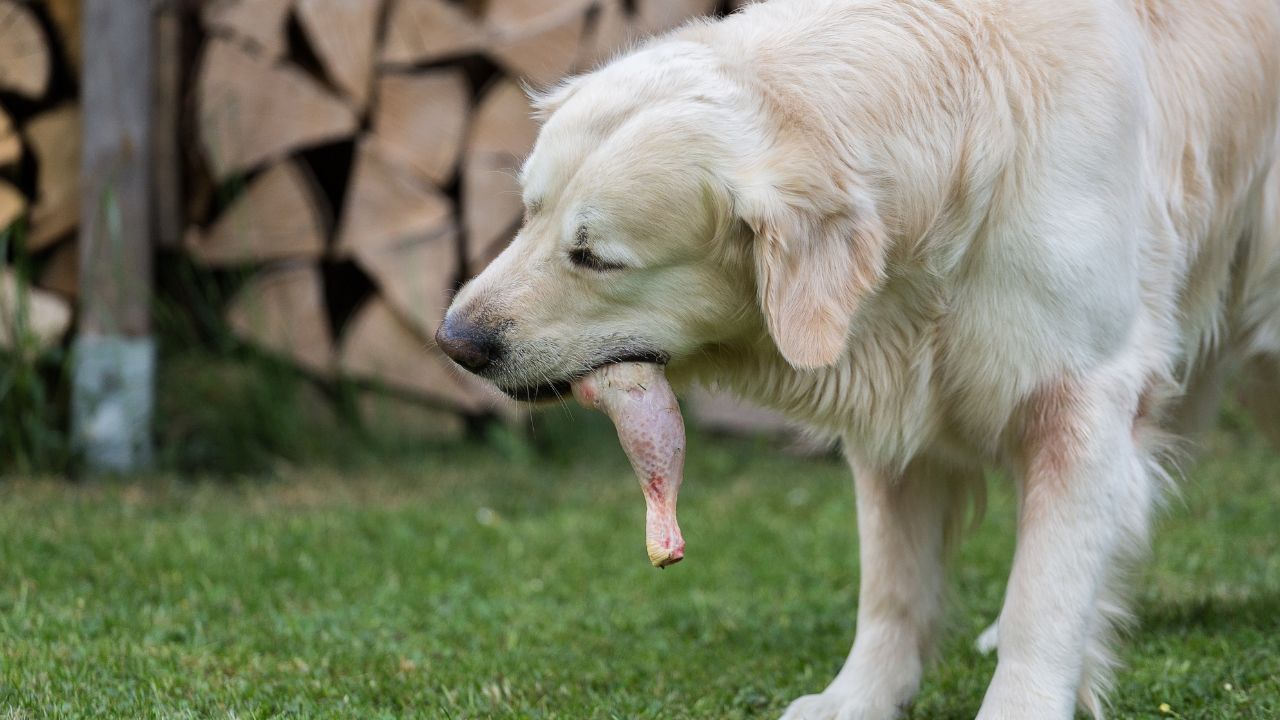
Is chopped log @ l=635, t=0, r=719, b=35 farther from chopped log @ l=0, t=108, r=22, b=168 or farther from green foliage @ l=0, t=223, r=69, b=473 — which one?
green foliage @ l=0, t=223, r=69, b=473

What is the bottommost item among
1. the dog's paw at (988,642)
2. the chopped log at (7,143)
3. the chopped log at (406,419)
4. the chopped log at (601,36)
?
the chopped log at (406,419)

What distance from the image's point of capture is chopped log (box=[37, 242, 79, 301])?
5.30 metres

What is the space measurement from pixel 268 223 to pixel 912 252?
372cm

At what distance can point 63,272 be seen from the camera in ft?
17.4

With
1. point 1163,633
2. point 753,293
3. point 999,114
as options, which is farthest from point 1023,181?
point 1163,633

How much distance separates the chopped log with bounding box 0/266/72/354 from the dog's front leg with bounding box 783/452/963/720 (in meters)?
3.33

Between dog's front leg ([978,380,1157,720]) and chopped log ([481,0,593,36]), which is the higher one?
dog's front leg ([978,380,1157,720])

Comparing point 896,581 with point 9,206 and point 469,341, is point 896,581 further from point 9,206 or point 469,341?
point 9,206

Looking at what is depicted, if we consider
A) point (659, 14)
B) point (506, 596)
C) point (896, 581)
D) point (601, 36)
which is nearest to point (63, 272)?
point (601, 36)

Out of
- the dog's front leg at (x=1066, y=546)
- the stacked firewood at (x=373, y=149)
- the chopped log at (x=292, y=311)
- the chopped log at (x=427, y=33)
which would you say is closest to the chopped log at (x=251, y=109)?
Answer: the stacked firewood at (x=373, y=149)

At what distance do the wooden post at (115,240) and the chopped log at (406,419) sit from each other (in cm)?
92

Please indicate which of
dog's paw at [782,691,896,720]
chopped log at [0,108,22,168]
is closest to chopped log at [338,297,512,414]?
chopped log at [0,108,22,168]

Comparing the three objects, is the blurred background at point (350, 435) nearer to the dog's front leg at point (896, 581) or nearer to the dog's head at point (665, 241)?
the dog's front leg at point (896, 581)

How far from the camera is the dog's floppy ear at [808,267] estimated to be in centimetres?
233
